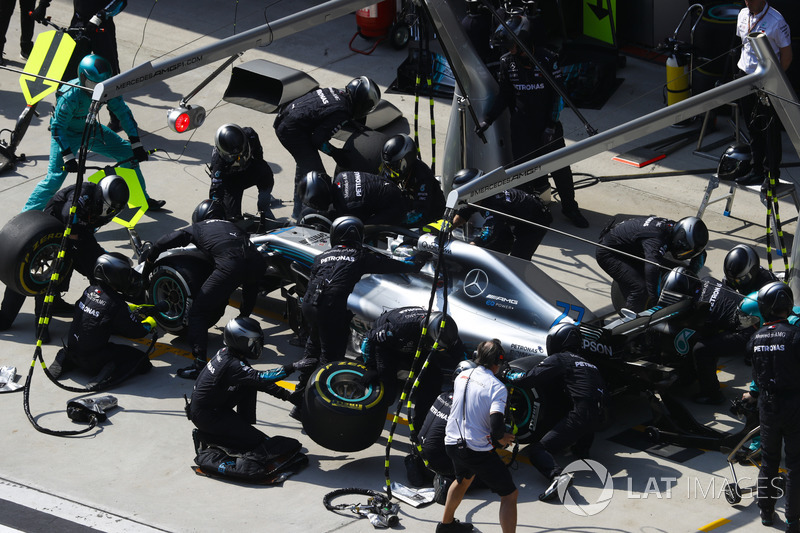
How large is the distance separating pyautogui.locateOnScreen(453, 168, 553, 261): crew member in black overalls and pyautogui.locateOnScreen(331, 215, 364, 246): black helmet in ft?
4.49

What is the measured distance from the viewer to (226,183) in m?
11.8

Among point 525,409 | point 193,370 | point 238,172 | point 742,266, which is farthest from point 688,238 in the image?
point 238,172

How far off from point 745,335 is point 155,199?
7346 mm

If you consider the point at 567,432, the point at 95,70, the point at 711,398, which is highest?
the point at 95,70

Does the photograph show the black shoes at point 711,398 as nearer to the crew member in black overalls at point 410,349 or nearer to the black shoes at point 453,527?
the crew member in black overalls at point 410,349

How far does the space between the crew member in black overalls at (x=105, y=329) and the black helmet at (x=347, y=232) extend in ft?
6.15

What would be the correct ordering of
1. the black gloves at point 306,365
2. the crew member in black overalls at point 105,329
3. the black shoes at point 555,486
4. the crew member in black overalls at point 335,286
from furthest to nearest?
the crew member in black overalls at point 105,329
the crew member in black overalls at point 335,286
the black gloves at point 306,365
the black shoes at point 555,486

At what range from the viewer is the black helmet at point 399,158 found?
11375mm

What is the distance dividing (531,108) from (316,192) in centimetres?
294

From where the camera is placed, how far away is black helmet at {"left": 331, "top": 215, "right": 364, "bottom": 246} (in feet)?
31.9

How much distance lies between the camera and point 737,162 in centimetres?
1173

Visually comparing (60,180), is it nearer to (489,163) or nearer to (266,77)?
(266,77)

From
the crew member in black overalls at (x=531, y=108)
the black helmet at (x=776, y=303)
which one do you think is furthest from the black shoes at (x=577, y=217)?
the black helmet at (x=776, y=303)

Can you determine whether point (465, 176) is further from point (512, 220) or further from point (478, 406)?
point (478, 406)
